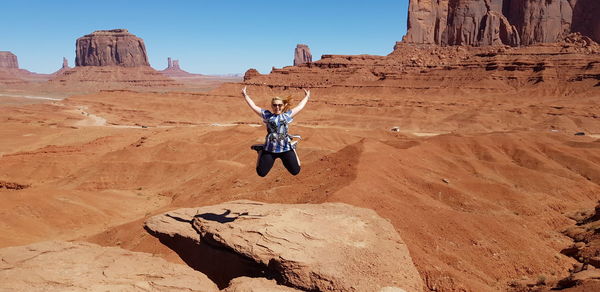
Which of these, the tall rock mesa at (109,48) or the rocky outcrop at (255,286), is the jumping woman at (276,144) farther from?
the tall rock mesa at (109,48)

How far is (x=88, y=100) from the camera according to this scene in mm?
89812

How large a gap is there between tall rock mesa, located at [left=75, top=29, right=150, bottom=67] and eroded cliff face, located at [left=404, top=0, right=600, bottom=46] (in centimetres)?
11788

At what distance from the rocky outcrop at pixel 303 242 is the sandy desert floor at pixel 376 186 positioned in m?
2.30

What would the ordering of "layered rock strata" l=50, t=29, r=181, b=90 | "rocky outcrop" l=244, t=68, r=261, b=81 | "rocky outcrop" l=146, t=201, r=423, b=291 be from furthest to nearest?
"layered rock strata" l=50, t=29, r=181, b=90, "rocky outcrop" l=244, t=68, r=261, b=81, "rocky outcrop" l=146, t=201, r=423, b=291

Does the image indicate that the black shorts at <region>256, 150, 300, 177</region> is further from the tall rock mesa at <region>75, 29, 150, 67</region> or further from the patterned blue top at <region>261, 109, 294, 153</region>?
the tall rock mesa at <region>75, 29, 150, 67</region>

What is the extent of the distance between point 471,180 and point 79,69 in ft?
590

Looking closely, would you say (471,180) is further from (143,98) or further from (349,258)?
(143,98)

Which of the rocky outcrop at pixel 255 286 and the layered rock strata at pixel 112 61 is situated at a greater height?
the layered rock strata at pixel 112 61

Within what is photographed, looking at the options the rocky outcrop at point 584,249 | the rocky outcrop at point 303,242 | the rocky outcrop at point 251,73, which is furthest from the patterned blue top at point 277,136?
the rocky outcrop at point 251,73

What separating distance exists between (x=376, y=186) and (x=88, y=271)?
360 inches

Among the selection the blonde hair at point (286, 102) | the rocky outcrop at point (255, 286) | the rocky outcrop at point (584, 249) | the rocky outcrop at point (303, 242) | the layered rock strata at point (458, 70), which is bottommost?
the rocky outcrop at point (584, 249)

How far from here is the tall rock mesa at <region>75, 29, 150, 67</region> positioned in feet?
535

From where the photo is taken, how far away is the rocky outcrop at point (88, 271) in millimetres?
5984

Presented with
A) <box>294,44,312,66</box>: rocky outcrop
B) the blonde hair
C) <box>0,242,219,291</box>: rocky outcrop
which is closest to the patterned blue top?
the blonde hair
